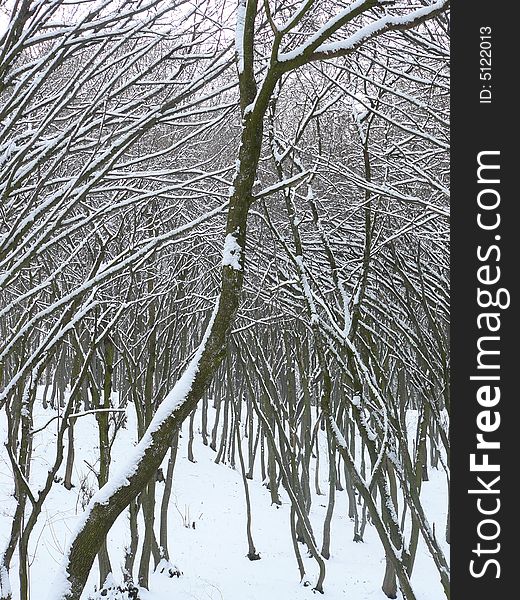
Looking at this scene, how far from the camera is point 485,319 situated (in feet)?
6.55

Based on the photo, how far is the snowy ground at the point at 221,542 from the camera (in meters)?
7.12

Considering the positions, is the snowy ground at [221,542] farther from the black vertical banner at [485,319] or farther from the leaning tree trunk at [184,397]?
the black vertical banner at [485,319]

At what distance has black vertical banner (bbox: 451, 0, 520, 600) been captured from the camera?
77.0 inches

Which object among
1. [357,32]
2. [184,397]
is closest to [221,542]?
[184,397]

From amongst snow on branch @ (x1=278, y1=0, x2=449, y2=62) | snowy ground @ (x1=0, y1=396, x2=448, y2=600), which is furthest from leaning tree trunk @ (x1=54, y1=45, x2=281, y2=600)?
snowy ground @ (x1=0, y1=396, x2=448, y2=600)

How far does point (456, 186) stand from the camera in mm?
2066

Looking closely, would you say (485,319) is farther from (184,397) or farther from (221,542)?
(221,542)

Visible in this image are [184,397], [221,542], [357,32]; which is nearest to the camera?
[357,32]

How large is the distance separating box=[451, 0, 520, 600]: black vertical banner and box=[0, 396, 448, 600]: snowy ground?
16.7ft

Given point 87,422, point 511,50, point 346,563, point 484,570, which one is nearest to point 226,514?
point 346,563

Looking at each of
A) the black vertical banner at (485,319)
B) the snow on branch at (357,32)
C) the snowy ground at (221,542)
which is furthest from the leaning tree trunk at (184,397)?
the snowy ground at (221,542)

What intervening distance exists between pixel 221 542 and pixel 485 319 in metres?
8.02

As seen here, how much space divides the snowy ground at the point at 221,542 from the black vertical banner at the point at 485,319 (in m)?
5.08

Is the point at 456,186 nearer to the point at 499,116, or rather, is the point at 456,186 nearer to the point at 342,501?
the point at 499,116
